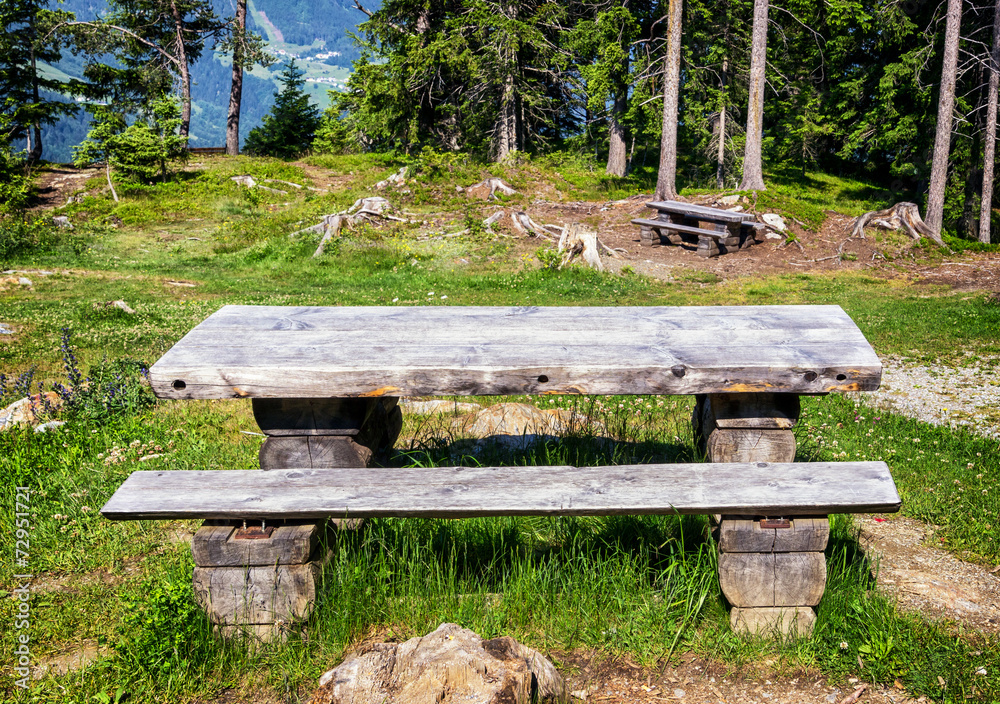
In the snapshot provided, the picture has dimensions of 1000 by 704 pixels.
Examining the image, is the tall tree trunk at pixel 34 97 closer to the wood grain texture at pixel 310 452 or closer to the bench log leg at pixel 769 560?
the wood grain texture at pixel 310 452

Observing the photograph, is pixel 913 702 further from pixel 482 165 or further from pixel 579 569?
pixel 482 165

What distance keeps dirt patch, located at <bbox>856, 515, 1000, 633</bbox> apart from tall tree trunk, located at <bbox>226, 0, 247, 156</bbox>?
2894cm

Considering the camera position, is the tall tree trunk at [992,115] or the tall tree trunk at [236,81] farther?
the tall tree trunk at [236,81]

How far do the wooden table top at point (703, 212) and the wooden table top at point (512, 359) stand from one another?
12898mm

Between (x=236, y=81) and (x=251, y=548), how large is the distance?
29307 millimetres

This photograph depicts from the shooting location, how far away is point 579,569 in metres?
3.45

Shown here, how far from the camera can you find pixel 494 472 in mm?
3084

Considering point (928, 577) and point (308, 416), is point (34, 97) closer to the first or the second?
point (308, 416)

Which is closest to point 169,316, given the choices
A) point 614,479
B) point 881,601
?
point 614,479

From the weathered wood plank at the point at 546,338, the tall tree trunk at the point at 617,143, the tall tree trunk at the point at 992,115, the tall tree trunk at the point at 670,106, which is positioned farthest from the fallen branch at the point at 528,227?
the weathered wood plank at the point at 546,338

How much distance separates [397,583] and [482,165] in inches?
857

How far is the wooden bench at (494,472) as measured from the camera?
2867mm

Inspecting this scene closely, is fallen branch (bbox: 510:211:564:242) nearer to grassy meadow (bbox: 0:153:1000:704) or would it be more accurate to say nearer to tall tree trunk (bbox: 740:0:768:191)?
tall tree trunk (bbox: 740:0:768:191)

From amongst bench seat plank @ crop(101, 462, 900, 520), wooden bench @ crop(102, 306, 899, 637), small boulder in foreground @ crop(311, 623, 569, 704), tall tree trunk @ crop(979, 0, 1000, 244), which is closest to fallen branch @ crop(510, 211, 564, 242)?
tall tree trunk @ crop(979, 0, 1000, 244)
